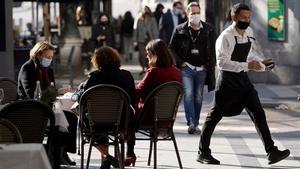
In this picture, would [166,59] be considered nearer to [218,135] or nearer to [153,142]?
[153,142]

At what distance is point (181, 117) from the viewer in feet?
52.9

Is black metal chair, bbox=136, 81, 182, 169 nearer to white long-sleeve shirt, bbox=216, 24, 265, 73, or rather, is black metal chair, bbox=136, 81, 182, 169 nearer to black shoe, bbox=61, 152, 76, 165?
white long-sleeve shirt, bbox=216, 24, 265, 73

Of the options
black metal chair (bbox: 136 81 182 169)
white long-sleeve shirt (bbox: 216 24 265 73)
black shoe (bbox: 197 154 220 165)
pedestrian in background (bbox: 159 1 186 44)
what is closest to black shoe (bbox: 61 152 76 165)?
black metal chair (bbox: 136 81 182 169)

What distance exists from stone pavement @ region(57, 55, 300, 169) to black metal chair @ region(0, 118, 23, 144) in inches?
133

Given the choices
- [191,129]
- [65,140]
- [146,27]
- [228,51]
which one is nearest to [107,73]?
[65,140]

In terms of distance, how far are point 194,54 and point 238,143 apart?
1.35m

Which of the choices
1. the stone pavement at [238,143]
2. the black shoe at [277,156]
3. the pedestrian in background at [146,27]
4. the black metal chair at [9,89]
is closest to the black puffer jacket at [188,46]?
the stone pavement at [238,143]

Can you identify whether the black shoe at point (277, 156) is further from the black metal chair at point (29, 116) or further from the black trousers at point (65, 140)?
the black metal chair at point (29, 116)

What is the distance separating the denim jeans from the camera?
44.1 ft

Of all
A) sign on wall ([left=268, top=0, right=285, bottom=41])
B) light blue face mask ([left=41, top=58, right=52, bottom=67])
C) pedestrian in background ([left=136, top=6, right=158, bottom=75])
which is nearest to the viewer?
light blue face mask ([left=41, top=58, right=52, bottom=67])

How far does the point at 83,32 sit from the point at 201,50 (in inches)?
633

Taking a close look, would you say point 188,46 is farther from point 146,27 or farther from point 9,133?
point 146,27

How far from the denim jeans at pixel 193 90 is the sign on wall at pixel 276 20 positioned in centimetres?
812

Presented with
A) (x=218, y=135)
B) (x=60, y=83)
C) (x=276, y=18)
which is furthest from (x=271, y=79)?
(x=218, y=135)
